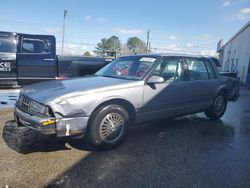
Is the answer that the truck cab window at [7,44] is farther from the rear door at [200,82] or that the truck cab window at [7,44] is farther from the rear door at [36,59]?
the rear door at [200,82]

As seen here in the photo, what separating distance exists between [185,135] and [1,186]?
3459mm

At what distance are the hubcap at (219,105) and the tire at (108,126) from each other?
3.05 m

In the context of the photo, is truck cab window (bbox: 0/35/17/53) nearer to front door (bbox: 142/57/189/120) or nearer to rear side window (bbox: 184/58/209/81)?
front door (bbox: 142/57/189/120)

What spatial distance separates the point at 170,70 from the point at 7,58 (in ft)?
16.4

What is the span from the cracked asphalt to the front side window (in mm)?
1180

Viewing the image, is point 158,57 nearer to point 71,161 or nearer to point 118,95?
point 118,95

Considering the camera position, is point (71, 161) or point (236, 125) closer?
point (71, 161)

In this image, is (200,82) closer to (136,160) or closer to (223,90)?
(223,90)

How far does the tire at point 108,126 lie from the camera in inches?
147

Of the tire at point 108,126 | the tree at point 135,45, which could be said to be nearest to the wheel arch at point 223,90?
the tire at point 108,126

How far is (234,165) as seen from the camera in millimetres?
3521

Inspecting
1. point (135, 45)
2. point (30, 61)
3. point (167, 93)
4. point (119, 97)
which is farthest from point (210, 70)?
point (135, 45)

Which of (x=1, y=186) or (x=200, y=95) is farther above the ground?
(x=200, y=95)

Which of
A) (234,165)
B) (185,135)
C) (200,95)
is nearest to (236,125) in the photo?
(200,95)
